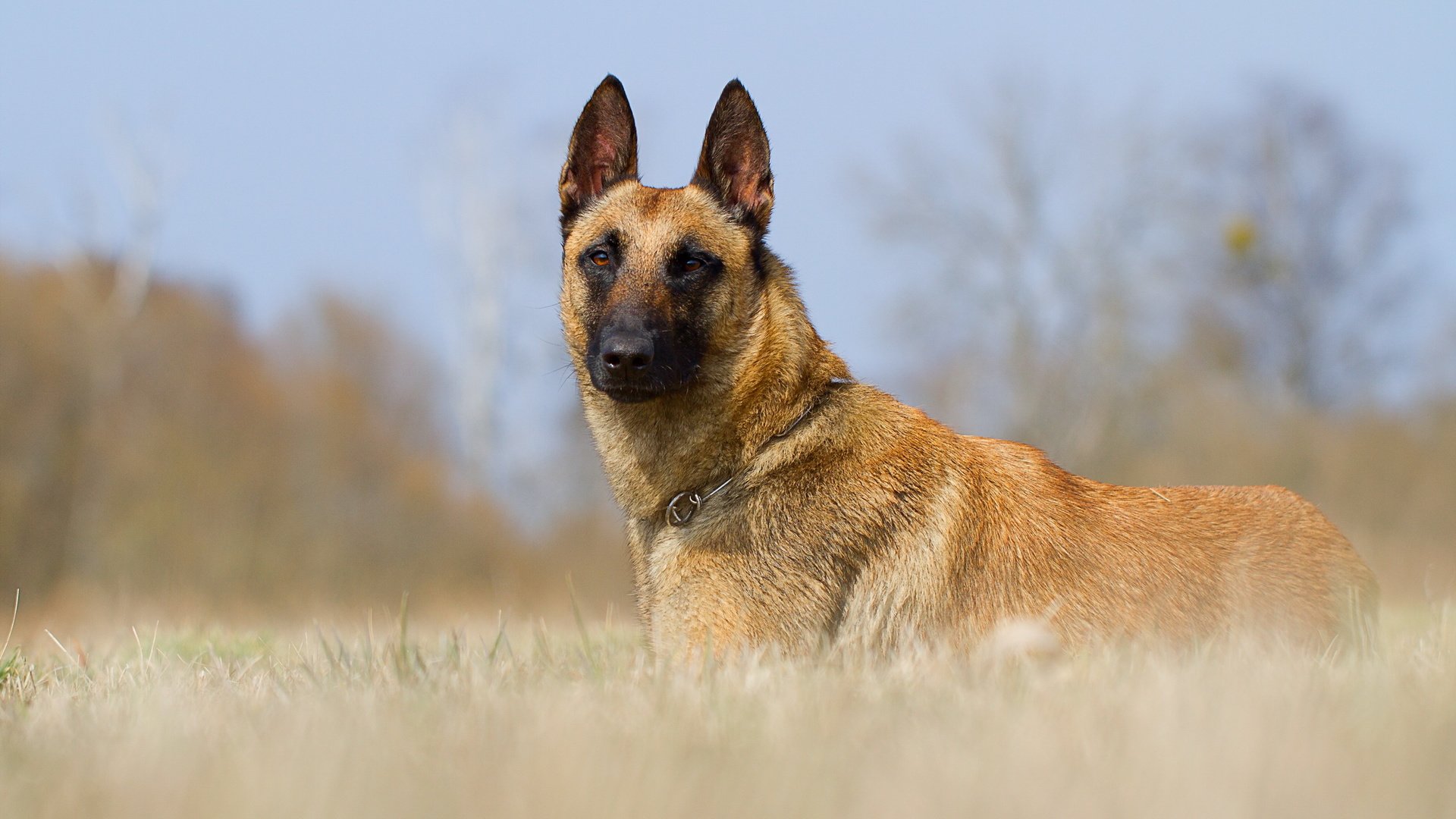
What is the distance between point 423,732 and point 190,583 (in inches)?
570

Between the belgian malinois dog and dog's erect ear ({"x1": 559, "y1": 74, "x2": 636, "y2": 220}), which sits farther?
dog's erect ear ({"x1": 559, "y1": 74, "x2": 636, "y2": 220})

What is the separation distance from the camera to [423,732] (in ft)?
8.30

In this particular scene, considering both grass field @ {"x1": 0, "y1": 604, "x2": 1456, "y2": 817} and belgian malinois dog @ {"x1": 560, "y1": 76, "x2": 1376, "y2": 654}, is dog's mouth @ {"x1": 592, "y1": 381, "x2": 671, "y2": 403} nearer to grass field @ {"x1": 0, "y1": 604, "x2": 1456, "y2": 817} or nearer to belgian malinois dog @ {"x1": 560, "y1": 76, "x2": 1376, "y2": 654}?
belgian malinois dog @ {"x1": 560, "y1": 76, "x2": 1376, "y2": 654}

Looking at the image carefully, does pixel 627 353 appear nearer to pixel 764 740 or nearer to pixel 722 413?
pixel 722 413

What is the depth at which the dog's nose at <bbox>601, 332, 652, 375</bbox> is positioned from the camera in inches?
165

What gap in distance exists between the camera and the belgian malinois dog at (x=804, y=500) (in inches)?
163

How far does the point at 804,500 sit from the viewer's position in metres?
4.18

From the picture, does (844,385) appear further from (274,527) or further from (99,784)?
(274,527)

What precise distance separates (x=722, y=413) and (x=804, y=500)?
0.48 metres

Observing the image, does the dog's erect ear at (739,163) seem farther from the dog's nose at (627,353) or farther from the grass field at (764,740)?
the grass field at (764,740)

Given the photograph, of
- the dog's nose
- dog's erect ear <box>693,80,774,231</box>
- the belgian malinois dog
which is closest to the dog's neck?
the belgian malinois dog

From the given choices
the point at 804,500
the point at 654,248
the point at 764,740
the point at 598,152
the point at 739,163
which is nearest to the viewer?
the point at 764,740

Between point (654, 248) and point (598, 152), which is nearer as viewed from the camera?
point (654, 248)

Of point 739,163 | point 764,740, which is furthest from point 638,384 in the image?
point 764,740
